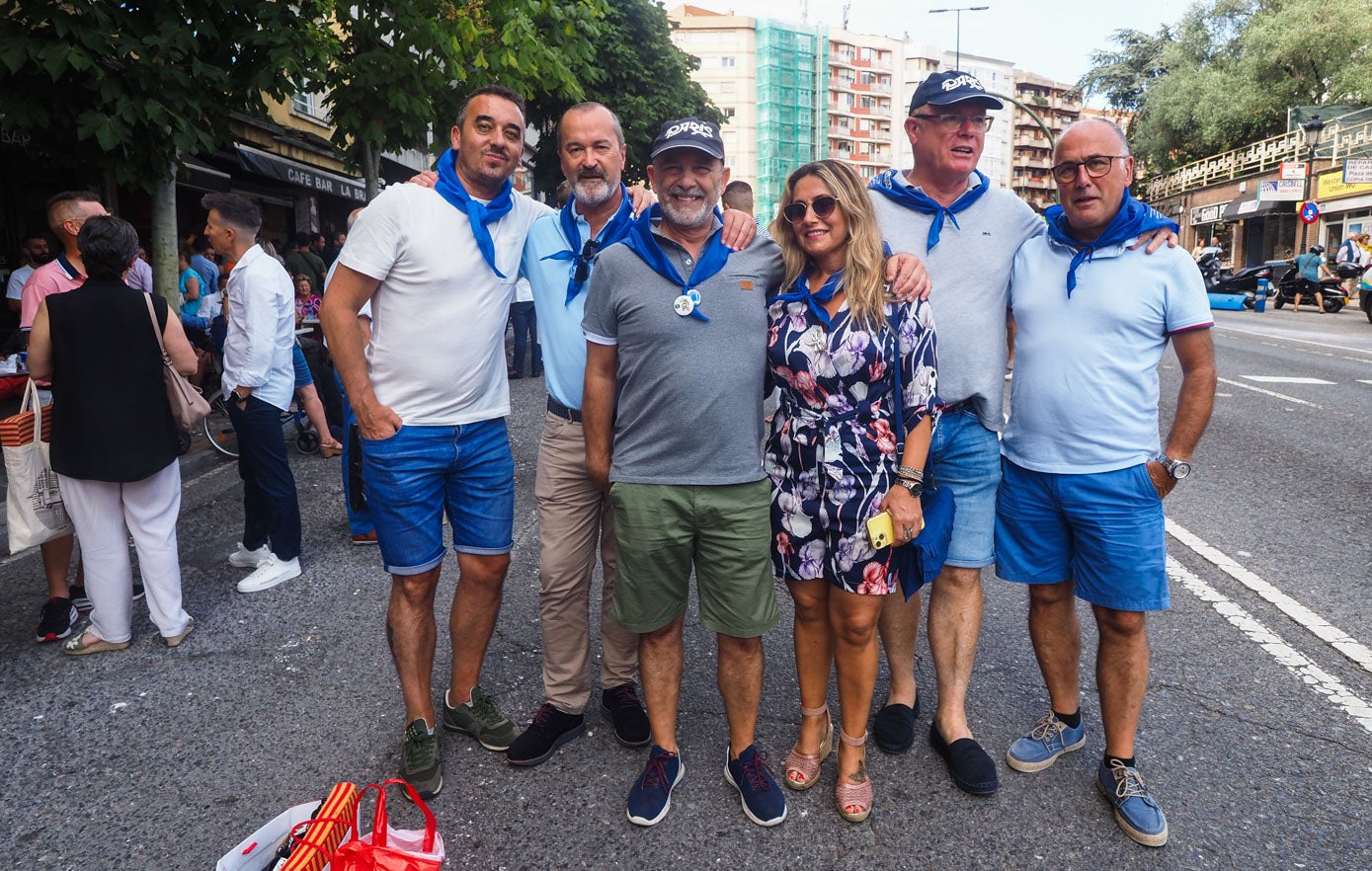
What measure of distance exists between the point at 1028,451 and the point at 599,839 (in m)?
1.75

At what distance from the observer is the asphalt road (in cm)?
265

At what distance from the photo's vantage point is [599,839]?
106 inches

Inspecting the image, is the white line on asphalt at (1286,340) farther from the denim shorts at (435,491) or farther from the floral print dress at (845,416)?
the denim shorts at (435,491)

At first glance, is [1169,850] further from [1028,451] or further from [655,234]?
[655,234]

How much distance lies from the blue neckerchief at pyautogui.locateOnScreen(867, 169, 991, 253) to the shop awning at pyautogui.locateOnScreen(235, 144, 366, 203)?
12729mm

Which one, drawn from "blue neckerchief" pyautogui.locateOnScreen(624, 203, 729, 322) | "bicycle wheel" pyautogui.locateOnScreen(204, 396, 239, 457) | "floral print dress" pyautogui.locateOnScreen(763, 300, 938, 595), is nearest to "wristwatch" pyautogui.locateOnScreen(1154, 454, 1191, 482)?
"floral print dress" pyautogui.locateOnScreen(763, 300, 938, 595)

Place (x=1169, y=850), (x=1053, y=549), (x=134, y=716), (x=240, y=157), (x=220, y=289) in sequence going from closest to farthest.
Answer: (x=1169, y=850)
(x=1053, y=549)
(x=134, y=716)
(x=220, y=289)
(x=240, y=157)

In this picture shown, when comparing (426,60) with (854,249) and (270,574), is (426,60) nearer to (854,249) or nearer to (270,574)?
(270,574)

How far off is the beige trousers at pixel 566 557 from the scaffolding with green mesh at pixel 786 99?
9206cm

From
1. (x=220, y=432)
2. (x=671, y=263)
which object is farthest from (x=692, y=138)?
(x=220, y=432)

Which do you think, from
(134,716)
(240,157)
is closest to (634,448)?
(134,716)

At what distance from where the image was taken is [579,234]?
3.24m

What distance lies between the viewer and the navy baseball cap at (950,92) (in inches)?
119

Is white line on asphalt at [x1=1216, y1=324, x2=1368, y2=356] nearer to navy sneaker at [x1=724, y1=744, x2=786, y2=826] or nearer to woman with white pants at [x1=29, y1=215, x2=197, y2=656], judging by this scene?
navy sneaker at [x1=724, y1=744, x2=786, y2=826]
